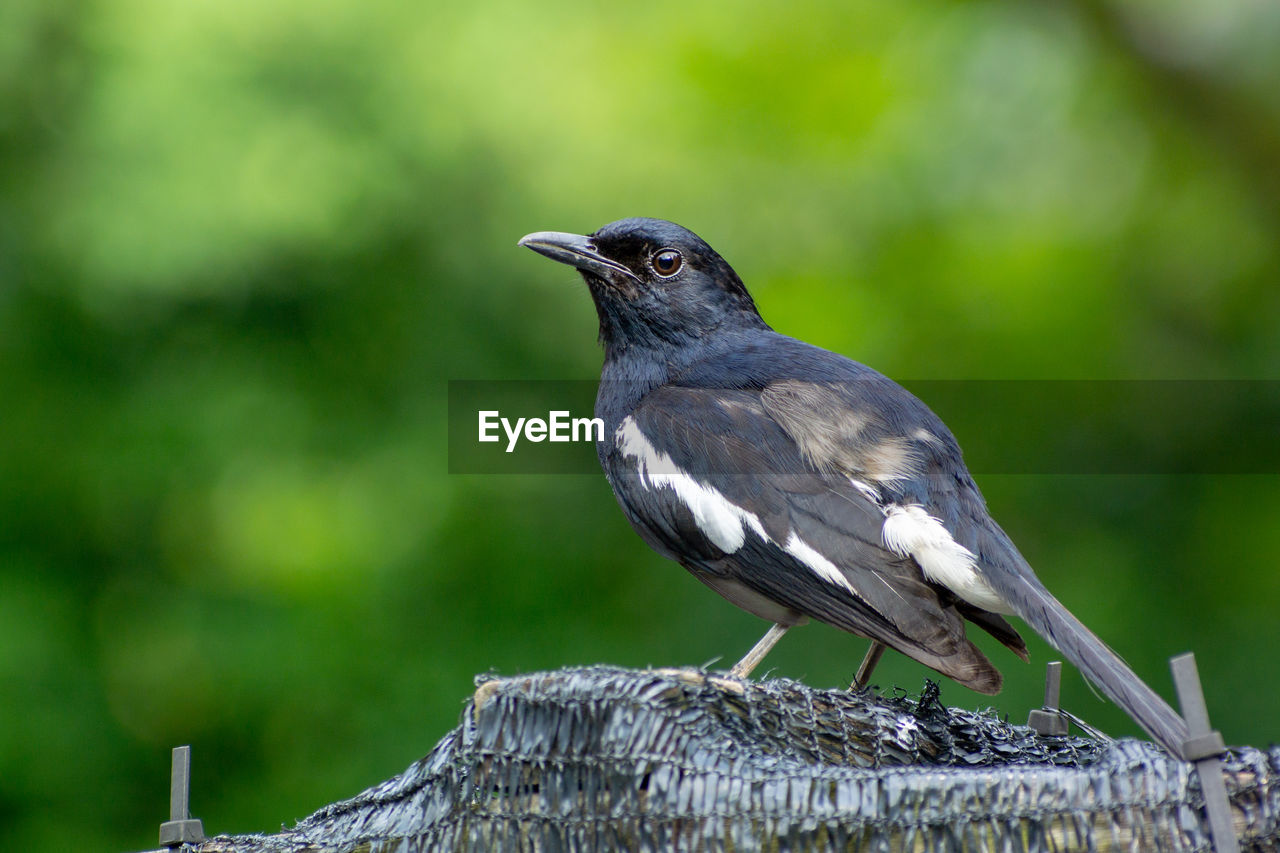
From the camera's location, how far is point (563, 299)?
6508 mm

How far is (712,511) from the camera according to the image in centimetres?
334

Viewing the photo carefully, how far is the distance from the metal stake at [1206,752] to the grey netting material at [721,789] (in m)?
0.04

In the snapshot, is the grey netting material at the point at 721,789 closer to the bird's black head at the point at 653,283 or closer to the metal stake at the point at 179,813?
the metal stake at the point at 179,813

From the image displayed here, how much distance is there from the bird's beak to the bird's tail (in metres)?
1.77

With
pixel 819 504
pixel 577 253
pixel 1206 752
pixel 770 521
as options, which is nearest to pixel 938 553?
pixel 819 504

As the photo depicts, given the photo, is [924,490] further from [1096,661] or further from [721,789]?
[721,789]

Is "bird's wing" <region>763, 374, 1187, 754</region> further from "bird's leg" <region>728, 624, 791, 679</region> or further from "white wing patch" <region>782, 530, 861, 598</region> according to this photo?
"bird's leg" <region>728, 624, 791, 679</region>

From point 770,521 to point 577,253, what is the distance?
1395 mm

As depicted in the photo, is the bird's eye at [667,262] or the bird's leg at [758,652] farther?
the bird's eye at [667,262]

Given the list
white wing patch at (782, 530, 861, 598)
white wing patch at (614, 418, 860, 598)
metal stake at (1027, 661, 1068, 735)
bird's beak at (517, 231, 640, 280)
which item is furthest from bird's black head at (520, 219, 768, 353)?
metal stake at (1027, 661, 1068, 735)

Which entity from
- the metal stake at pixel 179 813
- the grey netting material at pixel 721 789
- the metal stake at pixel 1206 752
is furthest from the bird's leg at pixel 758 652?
the metal stake at pixel 1206 752

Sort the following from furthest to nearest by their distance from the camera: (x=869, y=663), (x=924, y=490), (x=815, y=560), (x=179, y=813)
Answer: (x=869, y=663) < (x=924, y=490) < (x=815, y=560) < (x=179, y=813)

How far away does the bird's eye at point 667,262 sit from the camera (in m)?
4.19

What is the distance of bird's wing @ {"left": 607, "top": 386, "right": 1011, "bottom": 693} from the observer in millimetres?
2947
